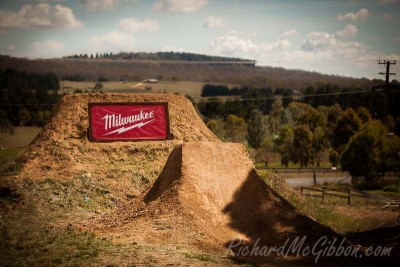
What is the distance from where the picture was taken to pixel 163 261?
Result: 48.8 feet

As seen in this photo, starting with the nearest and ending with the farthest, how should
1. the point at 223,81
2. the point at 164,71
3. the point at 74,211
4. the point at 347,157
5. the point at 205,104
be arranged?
the point at 74,211 < the point at 347,157 < the point at 205,104 < the point at 164,71 < the point at 223,81

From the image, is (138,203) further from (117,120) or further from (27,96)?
(27,96)

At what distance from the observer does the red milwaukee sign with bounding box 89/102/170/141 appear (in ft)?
95.8

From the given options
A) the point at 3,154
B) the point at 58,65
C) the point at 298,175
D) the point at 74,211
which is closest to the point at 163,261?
the point at 74,211

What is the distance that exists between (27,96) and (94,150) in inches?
2611

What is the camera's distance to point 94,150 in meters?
28.1

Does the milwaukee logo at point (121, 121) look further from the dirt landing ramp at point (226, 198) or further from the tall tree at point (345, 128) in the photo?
the tall tree at point (345, 128)

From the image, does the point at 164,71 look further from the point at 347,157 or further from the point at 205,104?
the point at 347,157

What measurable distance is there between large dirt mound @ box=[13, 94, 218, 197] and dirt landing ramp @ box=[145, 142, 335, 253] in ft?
12.2

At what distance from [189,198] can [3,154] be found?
91.9 ft

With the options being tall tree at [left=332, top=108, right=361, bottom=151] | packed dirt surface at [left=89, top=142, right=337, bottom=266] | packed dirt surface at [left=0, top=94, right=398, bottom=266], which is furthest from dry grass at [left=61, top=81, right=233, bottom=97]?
packed dirt surface at [left=89, top=142, right=337, bottom=266]

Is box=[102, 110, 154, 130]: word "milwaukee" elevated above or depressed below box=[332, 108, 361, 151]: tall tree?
above

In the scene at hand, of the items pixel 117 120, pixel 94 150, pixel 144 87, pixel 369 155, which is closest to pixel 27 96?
pixel 144 87

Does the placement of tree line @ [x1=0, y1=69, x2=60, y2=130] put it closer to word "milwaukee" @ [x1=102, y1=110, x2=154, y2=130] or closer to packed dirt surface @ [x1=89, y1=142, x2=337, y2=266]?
word "milwaukee" @ [x1=102, y1=110, x2=154, y2=130]
